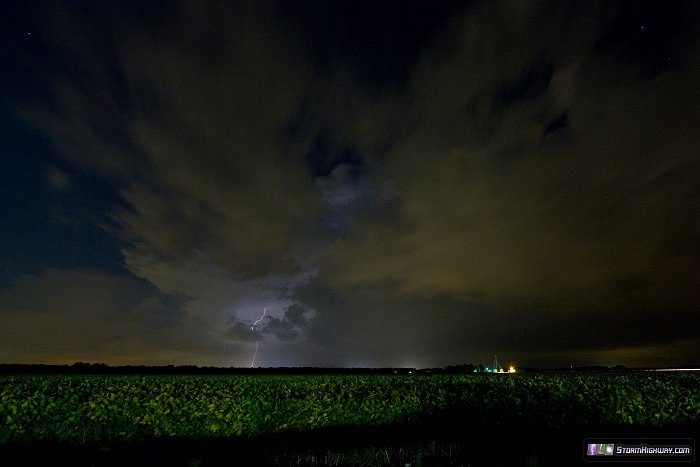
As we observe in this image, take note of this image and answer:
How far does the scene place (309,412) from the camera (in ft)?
41.2

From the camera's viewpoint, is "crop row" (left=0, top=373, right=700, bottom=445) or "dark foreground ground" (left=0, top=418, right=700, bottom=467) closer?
"dark foreground ground" (left=0, top=418, right=700, bottom=467)

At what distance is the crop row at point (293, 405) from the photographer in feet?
38.1

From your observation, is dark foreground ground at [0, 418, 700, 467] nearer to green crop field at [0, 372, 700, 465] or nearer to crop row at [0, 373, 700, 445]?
green crop field at [0, 372, 700, 465]

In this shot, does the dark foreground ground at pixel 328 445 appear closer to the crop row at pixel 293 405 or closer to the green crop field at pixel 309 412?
the green crop field at pixel 309 412

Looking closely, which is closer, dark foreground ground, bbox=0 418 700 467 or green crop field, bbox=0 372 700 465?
dark foreground ground, bbox=0 418 700 467

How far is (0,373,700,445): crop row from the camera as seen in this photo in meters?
11.6

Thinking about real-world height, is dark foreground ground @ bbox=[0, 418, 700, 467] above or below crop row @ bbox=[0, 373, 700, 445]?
below

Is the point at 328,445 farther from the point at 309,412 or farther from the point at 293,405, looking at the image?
the point at 293,405

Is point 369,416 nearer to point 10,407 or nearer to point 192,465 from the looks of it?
point 192,465

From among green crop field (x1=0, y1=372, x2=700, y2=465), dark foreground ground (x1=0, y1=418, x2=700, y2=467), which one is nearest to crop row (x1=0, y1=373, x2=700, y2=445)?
green crop field (x1=0, y1=372, x2=700, y2=465)

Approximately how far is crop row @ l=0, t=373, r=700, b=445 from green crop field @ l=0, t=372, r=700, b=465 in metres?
0.03

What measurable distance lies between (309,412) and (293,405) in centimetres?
49

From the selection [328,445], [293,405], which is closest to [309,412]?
[293,405]

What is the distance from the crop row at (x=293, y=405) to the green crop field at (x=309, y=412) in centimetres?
3
